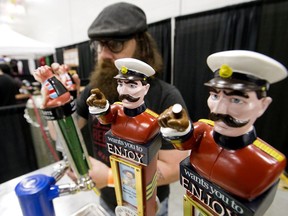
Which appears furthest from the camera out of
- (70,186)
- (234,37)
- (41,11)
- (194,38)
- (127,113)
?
(41,11)

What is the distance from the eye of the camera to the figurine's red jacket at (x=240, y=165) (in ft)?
0.70

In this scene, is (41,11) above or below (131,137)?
above

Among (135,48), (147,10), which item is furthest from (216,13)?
(135,48)

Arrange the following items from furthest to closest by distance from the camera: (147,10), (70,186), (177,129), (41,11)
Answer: (41,11), (147,10), (70,186), (177,129)

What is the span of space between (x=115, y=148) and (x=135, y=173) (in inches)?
2.2

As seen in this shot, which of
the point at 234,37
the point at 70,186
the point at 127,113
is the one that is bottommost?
the point at 70,186

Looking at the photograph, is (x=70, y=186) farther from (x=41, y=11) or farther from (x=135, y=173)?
(x=41, y=11)

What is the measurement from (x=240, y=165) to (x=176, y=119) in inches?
3.7

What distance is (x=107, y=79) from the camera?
2.34 ft

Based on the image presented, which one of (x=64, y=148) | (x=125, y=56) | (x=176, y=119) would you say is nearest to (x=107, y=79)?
(x=125, y=56)

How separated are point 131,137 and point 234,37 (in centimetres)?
162

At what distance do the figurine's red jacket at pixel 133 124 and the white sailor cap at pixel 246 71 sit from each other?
128mm

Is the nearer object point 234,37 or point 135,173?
point 135,173

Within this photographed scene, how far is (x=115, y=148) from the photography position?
0.34m
